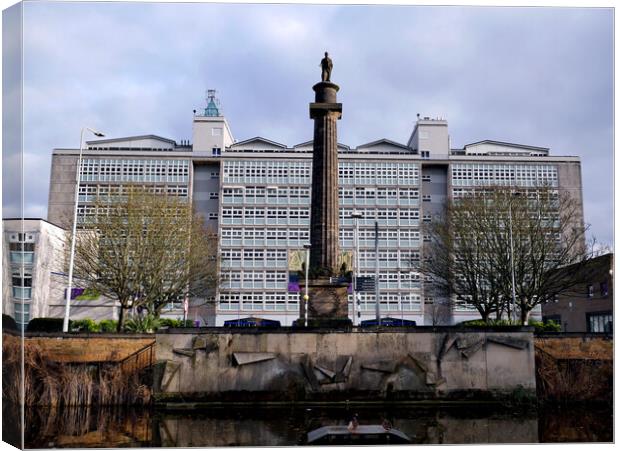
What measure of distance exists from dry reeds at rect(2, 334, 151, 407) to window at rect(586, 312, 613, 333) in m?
38.5

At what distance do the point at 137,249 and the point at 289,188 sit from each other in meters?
37.7

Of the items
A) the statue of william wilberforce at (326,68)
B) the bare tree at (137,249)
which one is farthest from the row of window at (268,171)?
the statue of william wilberforce at (326,68)

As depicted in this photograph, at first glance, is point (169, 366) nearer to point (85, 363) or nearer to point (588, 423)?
point (85, 363)

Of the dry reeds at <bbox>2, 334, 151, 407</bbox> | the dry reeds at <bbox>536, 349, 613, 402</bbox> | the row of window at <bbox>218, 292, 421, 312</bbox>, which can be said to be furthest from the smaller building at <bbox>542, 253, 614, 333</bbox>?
the dry reeds at <bbox>2, 334, 151, 407</bbox>

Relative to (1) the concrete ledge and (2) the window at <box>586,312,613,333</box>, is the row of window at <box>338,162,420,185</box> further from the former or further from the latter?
(1) the concrete ledge

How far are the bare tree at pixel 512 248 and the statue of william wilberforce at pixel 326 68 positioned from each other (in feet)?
52.3

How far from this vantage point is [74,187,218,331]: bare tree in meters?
38.5

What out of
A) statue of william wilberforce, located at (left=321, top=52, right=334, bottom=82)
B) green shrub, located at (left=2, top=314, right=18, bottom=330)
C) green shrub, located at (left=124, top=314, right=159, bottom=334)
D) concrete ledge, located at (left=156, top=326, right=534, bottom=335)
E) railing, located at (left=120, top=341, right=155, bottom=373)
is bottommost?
railing, located at (left=120, top=341, right=155, bottom=373)

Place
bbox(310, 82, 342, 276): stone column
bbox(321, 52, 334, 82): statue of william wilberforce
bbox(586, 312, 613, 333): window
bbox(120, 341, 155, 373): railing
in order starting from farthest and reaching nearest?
bbox(586, 312, 613, 333): window
bbox(321, 52, 334, 82): statue of william wilberforce
bbox(310, 82, 342, 276): stone column
bbox(120, 341, 155, 373): railing

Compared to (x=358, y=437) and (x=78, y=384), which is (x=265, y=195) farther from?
(x=358, y=437)

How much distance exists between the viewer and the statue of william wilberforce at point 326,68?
29328mm

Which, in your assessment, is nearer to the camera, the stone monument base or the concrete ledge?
the concrete ledge

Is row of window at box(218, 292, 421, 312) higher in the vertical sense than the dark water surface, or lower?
higher

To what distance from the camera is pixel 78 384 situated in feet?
81.1
